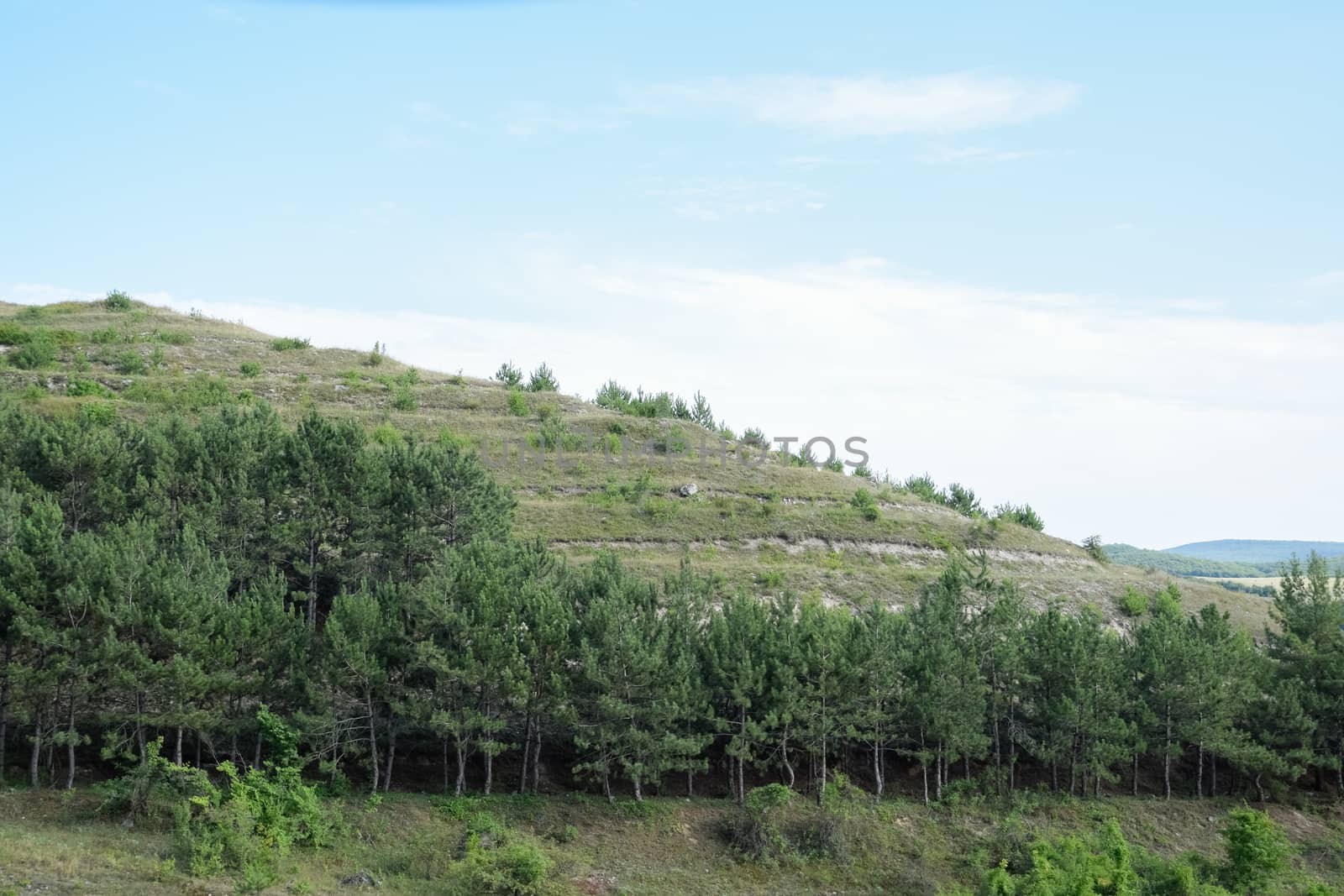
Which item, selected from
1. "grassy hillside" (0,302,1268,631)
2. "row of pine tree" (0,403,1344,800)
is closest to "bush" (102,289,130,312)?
"grassy hillside" (0,302,1268,631)

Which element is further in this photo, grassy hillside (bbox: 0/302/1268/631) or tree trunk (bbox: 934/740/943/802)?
grassy hillside (bbox: 0/302/1268/631)

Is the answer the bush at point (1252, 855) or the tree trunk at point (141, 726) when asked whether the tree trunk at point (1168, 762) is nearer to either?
the bush at point (1252, 855)

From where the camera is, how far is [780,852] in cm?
3066

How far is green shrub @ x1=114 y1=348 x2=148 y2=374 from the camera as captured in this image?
70562mm

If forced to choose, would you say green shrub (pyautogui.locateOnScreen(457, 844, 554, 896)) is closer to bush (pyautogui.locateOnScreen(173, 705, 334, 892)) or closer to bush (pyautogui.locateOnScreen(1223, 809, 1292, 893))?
bush (pyautogui.locateOnScreen(173, 705, 334, 892))

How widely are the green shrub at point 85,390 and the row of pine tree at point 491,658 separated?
79.6ft

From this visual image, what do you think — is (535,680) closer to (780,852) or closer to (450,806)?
(450,806)

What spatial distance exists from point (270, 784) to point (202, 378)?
4781cm

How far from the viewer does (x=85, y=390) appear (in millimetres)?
63094

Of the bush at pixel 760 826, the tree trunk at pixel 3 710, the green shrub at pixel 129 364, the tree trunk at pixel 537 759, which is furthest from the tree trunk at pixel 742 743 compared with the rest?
the green shrub at pixel 129 364

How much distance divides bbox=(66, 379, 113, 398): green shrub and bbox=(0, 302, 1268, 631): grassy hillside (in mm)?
134

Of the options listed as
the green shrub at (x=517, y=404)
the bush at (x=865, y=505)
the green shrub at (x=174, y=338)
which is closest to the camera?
the bush at (x=865, y=505)

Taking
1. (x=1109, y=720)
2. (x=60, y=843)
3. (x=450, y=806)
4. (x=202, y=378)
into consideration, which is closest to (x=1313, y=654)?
(x=1109, y=720)

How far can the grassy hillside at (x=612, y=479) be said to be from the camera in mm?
55969
